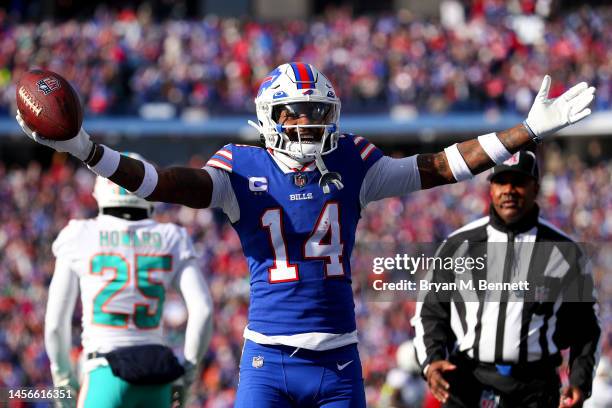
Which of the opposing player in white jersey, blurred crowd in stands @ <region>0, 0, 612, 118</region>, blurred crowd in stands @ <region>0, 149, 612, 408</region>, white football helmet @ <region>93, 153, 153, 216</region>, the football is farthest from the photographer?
blurred crowd in stands @ <region>0, 0, 612, 118</region>

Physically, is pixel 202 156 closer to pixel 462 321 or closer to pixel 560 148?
pixel 560 148

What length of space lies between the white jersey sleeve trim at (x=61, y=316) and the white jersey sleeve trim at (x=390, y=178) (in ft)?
5.61

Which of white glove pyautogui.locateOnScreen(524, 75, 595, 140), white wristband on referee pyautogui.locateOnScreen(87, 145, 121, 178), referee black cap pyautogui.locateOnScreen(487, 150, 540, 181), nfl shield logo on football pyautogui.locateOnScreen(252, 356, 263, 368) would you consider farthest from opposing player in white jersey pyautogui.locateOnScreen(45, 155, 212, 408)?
white glove pyautogui.locateOnScreen(524, 75, 595, 140)

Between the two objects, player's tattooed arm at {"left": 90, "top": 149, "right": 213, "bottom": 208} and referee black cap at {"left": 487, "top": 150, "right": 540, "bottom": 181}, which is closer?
player's tattooed arm at {"left": 90, "top": 149, "right": 213, "bottom": 208}

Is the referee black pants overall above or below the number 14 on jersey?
below

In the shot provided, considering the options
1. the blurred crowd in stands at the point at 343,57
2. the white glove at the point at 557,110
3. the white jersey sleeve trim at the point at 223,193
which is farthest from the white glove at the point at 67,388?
the blurred crowd in stands at the point at 343,57

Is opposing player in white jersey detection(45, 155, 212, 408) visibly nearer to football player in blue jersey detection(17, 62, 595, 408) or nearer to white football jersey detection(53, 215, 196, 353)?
white football jersey detection(53, 215, 196, 353)

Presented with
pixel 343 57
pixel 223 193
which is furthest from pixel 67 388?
pixel 343 57

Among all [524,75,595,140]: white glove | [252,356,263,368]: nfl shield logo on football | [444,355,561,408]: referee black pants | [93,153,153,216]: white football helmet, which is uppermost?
[524,75,595,140]: white glove

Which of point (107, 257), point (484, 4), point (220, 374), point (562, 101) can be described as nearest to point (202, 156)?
point (484, 4)

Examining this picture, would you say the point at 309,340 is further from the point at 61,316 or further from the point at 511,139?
the point at 61,316

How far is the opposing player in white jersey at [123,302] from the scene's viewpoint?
192 inches

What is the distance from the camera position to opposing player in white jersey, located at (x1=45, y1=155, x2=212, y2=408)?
4.89 m

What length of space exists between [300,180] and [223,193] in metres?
0.29
